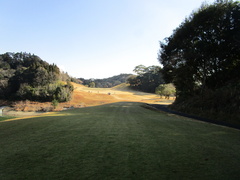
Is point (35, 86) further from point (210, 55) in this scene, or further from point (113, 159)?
point (113, 159)

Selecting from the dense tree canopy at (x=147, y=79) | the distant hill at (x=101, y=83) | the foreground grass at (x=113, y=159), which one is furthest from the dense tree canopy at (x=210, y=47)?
the distant hill at (x=101, y=83)

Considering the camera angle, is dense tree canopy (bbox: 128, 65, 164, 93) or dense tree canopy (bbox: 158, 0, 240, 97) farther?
dense tree canopy (bbox: 128, 65, 164, 93)

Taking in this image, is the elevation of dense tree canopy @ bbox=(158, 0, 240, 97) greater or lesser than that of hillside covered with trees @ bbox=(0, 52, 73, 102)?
greater

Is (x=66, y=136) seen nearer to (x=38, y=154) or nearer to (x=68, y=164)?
(x=38, y=154)

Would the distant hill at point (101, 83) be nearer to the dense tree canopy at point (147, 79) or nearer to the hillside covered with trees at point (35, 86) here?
the dense tree canopy at point (147, 79)

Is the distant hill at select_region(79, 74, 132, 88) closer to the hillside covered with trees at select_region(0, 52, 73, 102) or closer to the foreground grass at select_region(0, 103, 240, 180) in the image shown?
the hillside covered with trees at select_region(0, 52, 73, 102)

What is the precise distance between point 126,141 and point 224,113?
10.8 metres

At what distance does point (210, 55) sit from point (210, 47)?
0.98 m

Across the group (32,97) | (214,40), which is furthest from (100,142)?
(32,97)

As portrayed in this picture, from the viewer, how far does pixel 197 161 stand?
3.09 meters

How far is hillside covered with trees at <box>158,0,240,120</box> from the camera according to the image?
49.7 ft

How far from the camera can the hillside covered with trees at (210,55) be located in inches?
596

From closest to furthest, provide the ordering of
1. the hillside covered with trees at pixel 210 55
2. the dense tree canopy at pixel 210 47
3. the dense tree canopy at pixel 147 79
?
the hillside covered with trees at pixel 210 55 < the dense tree canopy at pixel 210 47 < the dense tree canopy at pixel 147 79

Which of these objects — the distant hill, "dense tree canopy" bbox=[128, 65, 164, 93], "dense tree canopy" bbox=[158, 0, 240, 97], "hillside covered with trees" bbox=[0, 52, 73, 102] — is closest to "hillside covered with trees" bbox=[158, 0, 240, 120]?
"dense tree canopy" bbox=[158, 0, 240, 97]
